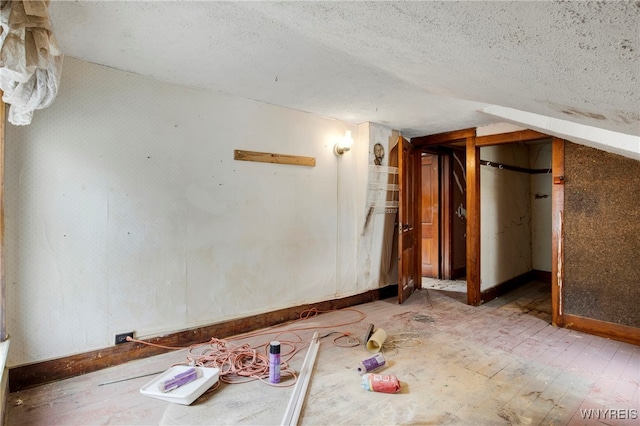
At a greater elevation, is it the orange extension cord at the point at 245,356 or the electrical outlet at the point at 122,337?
the electrical outlet at the point at 122,337

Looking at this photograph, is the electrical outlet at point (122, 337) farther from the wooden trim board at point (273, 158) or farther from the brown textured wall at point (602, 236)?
the brown textured wall at point (602, 236)

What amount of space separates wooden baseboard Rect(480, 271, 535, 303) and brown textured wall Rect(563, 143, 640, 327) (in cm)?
94

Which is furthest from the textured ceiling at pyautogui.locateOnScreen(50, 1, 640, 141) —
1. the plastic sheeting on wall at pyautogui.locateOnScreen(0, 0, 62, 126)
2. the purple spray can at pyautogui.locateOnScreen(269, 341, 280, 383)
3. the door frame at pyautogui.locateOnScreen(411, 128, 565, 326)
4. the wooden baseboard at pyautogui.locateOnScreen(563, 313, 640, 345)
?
the wooden baseboard at pyautogui.locateOnScreen(563, 313, 640, 345)

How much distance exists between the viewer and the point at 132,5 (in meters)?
1.66

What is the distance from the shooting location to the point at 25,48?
4.34 feet

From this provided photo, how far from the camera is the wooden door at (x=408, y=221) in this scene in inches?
162

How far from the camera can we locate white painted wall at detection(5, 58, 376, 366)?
216cm

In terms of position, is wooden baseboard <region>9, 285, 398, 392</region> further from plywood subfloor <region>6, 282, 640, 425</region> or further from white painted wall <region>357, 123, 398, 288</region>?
white painted wall <region>357, 123, 398, 288</region>

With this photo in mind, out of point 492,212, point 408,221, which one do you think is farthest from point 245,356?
point 492,212

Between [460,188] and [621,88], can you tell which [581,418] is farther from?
[460,188]

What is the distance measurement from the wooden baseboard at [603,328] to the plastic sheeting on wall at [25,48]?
4490mm

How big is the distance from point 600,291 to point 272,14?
12.1 feet

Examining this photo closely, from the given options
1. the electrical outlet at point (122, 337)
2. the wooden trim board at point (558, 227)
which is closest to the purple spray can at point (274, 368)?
the electrical outlet at point (122, 337)

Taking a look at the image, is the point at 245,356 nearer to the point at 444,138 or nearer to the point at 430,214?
the point at 444,138
